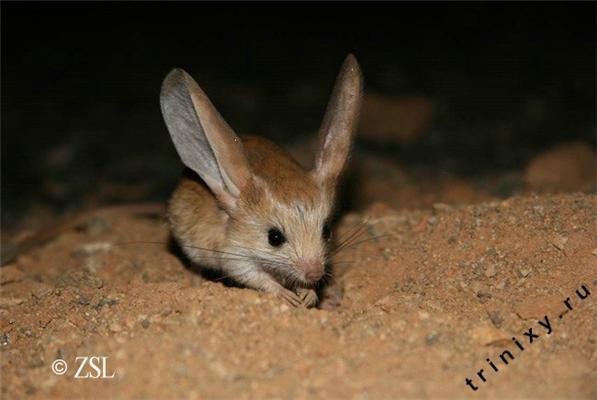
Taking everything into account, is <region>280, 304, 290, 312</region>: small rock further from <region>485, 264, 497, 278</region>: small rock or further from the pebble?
the pebble

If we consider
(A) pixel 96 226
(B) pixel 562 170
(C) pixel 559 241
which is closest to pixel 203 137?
(A) pixel 96 226

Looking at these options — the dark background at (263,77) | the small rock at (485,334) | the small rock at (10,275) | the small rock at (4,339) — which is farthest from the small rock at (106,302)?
the dark background at (263,77)

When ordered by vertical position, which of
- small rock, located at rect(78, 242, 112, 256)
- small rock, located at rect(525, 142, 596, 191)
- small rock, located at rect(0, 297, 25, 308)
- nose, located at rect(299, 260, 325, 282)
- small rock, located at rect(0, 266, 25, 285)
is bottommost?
small rock, located at rect(0, 266, 25, 285)

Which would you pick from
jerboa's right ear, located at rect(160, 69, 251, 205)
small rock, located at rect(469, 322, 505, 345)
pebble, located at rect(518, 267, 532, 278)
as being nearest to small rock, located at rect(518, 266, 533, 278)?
pebble, located at rect(518, 267, 532, 278)

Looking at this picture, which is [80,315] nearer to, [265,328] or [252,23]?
[265,328]

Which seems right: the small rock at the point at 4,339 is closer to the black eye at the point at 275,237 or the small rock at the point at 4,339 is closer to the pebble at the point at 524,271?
the black eye at the point at 275,237

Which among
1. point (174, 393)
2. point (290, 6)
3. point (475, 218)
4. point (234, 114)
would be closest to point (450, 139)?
point (234, 114)
